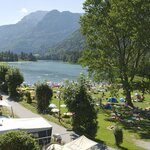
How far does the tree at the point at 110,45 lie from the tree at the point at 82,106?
15907 mm

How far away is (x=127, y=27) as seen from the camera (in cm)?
4562

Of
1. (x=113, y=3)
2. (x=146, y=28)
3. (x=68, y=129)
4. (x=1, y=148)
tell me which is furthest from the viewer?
(x=113, y=3)

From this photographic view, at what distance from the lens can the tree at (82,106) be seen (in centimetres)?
3244

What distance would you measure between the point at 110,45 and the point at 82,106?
20503 millimetres

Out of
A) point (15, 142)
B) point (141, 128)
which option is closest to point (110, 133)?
point (141, 128)

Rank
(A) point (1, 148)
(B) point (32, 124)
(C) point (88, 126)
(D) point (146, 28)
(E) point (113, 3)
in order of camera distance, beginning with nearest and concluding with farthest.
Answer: (A) point (1, 148), (B) point (32, 124), (C) point (88, 126), (D) point (146, 28), (E) point (113, 3)

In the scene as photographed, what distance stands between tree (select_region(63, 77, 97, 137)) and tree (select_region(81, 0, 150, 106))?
1591 cm

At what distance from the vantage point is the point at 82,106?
1270 inches

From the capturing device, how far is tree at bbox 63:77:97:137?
3244 centimetres

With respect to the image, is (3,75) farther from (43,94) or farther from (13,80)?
(43,94)

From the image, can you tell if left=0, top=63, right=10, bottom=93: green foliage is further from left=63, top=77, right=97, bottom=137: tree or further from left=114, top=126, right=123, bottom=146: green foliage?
left=114, top=126, right=123, bottom=146: green foliage

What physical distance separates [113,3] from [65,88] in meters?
18.8

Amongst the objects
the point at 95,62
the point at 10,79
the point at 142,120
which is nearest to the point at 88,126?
the point at 142,120

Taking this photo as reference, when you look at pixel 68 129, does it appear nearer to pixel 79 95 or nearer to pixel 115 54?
pixel 79 95
